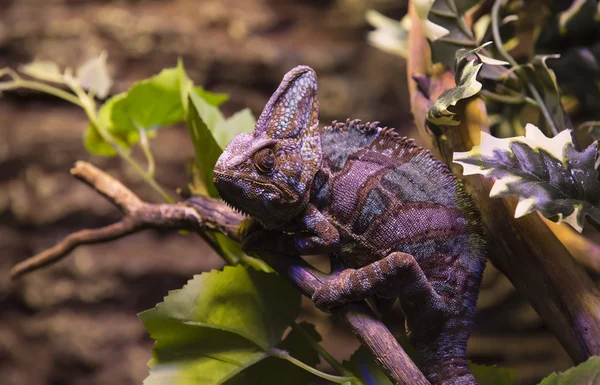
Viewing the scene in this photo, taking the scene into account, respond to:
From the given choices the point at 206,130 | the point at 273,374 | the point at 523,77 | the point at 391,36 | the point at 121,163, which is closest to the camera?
the point at 273,374

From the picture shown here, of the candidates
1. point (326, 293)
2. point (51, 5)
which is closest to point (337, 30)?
point (51, 5)

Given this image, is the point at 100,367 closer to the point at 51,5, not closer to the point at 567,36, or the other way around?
the point at 51,5

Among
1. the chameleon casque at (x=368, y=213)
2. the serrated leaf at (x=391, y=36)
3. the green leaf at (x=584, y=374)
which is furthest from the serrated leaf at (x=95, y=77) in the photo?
the green leaf at (x=584, y=374)

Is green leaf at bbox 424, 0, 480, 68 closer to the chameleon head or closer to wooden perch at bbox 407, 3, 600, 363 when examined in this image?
wooden perch at bbox 407, 3, 600, 363

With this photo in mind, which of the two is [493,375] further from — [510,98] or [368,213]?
[510,98]

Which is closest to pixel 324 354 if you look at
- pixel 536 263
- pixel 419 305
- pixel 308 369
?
pixel 308 369

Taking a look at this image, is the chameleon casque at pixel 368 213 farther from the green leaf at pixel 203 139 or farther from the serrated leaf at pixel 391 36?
the serrated leaf at pixel 391 36

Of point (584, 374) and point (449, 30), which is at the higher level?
point (449, 30)

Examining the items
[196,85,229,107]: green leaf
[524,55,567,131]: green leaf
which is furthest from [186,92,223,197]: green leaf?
[524,55,567,131]: green leaf
